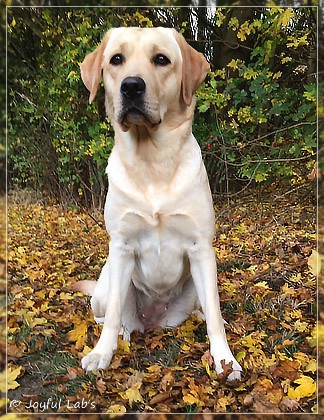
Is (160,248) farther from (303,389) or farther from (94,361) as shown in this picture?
(303,389)

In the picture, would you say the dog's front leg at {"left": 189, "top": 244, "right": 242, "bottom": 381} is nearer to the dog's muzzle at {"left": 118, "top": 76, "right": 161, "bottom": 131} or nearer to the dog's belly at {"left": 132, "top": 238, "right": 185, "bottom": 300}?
the dog's belly at {"left": 132, "top": 238, "right": 185, "bottom": 300}

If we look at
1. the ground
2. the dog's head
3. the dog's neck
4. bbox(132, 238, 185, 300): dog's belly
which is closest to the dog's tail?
the ground

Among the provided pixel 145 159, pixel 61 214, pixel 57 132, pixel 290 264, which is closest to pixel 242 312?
pixel 290 264

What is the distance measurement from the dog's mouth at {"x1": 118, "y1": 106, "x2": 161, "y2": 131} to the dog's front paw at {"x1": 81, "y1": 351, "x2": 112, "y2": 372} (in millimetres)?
1033

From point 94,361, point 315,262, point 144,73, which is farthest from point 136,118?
point 315,262

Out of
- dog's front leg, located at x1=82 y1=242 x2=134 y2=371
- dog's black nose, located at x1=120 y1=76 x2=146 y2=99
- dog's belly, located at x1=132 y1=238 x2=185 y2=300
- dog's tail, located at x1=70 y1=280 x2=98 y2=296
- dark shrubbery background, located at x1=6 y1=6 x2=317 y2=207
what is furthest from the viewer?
dog's tail, located at x1=70 y1=280 x2=98 y2=296

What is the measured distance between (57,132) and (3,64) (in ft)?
2.12

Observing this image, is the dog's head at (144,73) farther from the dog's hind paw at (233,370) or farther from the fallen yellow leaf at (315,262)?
the dog's hind paw at (233,370)

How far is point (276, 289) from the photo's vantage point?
9.57ft

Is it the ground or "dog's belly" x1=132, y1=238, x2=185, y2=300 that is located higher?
"dog's belly" x1=132, y1=238, x2=185, y2=300

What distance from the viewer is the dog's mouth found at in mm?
2158

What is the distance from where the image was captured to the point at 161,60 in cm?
224

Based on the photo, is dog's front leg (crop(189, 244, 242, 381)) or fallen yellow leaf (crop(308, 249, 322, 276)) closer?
dog's front leg (crop(189, 244, 242, 381))

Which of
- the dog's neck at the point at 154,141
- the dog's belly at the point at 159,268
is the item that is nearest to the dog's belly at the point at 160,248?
the dog's belly at the point at 159,268
